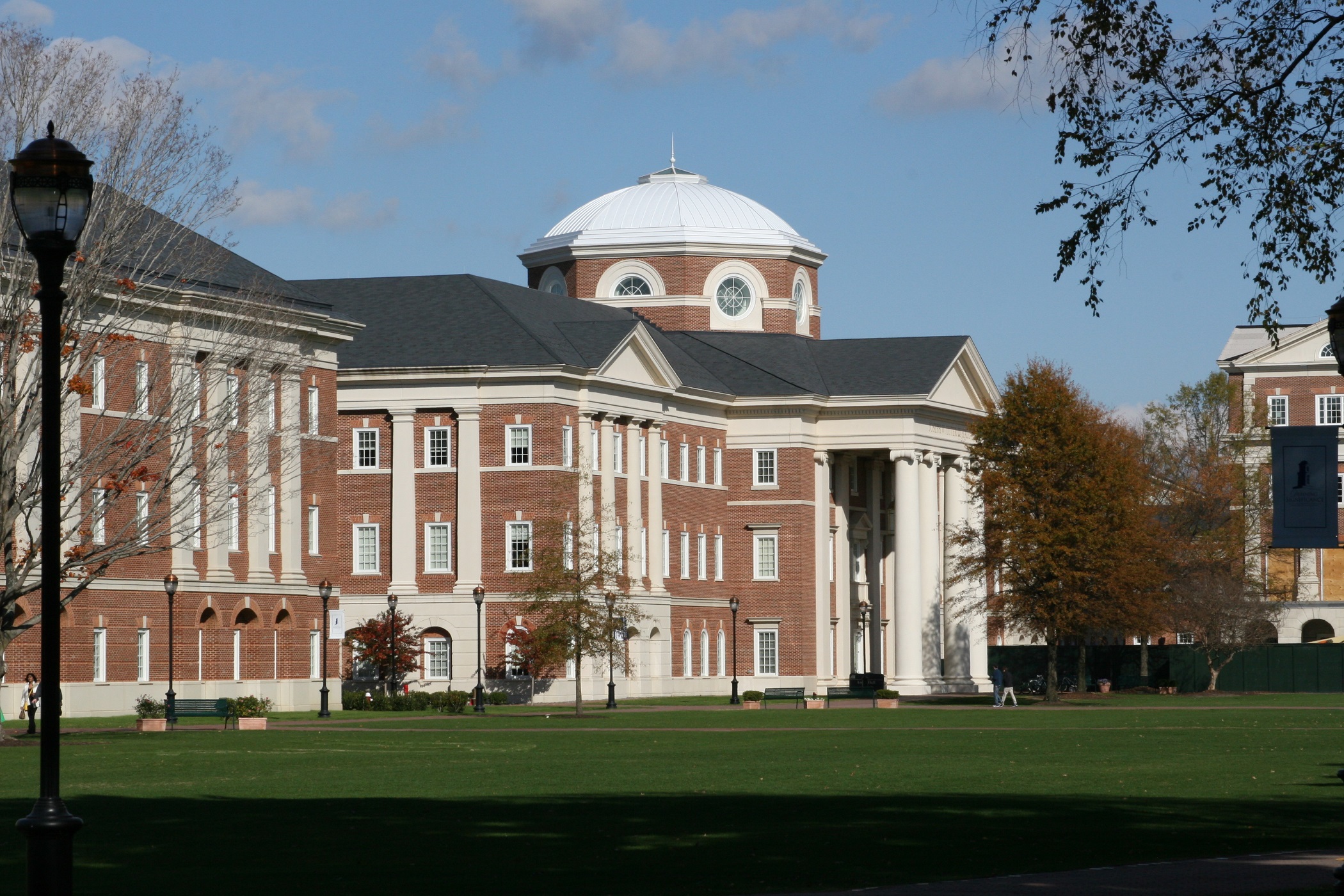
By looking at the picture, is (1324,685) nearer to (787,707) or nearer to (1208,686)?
(1208,686)

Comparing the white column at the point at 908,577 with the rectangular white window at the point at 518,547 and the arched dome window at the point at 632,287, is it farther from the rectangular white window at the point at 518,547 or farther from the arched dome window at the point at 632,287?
the rectangular white window at the point at 518,547

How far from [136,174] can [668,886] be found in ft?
111

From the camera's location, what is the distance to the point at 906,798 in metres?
26.6

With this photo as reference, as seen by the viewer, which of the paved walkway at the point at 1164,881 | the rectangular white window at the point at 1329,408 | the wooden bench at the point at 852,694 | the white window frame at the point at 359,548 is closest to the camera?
the paved walkway at the point at 1164,881

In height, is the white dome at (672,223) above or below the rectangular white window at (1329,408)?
above

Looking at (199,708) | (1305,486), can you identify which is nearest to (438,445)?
(199,708)

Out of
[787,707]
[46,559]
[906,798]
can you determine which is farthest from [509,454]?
[46,559]

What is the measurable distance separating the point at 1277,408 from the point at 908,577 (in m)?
32.8

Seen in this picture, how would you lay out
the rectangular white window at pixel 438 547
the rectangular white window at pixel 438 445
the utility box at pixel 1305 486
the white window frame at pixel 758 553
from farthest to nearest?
the white window frame at pixel 758 553
the rectangular white window at pixel 438 445
the rectangular white window at pixel 438 547
the utility box at pixel 1305 486

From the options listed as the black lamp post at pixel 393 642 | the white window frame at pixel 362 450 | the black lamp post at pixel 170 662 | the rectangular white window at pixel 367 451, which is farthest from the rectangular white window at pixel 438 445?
the black lamp post at pixel 170 662

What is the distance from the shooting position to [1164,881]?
1680cm

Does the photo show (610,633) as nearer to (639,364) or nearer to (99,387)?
Answer: (99,387)

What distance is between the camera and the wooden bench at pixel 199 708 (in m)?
52.8

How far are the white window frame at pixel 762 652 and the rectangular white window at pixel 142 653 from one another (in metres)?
38.1
